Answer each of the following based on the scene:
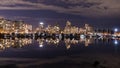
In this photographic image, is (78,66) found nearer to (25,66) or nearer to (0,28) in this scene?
(25,66)

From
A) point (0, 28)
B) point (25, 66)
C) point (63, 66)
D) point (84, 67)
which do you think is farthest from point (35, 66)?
point (0, 28)

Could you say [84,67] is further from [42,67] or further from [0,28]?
[0,28]

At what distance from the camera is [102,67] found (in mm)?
32875

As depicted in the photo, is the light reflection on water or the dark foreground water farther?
the light reflection on water

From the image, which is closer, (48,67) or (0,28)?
(48,67)


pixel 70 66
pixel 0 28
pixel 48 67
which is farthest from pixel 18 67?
pixel 0 28

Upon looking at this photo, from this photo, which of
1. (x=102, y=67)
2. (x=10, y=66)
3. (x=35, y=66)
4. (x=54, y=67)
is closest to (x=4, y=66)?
(x=10, y=66)

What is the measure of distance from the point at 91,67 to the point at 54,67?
4.22 metres

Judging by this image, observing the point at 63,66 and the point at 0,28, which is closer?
the point at 63,66

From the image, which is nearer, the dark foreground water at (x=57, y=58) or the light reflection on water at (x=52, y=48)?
the dark foreground water at (x=57, y=58)

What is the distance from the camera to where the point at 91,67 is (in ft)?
109

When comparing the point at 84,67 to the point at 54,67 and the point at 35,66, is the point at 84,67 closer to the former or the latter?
the point at 54,67

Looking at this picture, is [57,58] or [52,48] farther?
[52,48]

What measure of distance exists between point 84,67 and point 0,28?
515 ft
